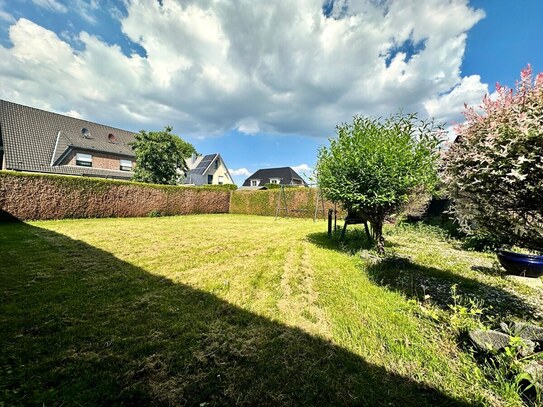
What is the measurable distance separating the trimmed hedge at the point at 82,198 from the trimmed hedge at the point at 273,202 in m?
4.28

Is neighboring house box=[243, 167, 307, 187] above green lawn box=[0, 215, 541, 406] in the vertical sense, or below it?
above

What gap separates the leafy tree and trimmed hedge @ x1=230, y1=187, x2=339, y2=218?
6925mm

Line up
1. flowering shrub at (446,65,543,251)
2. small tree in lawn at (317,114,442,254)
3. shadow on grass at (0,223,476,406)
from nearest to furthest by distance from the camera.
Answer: shadow on grass at (0,223,476,406)
flowering shrub at (446,65,543,251)
small tree in lawn at (317,114,442,254)

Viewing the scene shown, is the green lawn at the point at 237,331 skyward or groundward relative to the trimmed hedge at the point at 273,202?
groundward

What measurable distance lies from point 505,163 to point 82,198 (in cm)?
1590

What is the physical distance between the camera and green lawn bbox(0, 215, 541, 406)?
1.75 metres

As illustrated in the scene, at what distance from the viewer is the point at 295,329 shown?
263 centimetres

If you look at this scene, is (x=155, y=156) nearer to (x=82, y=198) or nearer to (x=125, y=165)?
(x=125, y=165)

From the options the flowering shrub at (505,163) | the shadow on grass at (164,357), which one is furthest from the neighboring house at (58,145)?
the flowering shrub at (505,163)

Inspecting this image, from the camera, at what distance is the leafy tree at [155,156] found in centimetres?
2064

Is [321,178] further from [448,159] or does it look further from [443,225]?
[443,225]

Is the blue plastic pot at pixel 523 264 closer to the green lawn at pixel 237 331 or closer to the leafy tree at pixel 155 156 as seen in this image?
the green lawn at pixel 237 331

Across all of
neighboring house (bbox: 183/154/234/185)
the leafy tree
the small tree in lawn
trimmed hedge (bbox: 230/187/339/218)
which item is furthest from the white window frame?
the small tree in lawn

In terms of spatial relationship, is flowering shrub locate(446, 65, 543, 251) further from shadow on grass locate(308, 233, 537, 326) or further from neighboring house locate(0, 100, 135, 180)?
neighboring house locate(0, 100, 135, 180)
